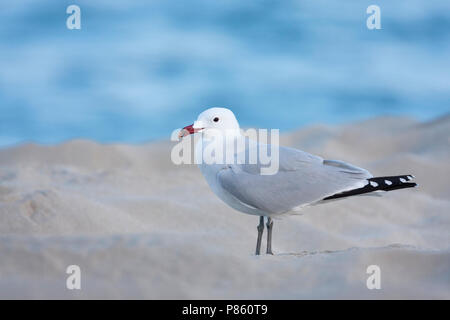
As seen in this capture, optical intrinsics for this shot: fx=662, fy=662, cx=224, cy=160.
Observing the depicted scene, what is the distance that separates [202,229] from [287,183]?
1995 mm

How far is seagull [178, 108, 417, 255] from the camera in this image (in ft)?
15.5

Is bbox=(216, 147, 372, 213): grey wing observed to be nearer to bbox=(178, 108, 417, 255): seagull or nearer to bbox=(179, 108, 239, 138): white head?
bbox=(178, 108, 417, 255): seagull

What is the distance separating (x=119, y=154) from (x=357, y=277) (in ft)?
28.8

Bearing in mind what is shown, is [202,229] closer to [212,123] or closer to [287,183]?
[212,123]

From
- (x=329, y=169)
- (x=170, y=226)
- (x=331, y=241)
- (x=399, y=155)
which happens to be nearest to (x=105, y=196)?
(x=170, y=226)

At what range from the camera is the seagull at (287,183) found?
4.72m

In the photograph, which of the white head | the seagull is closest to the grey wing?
the seagull

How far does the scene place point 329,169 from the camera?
4887mm

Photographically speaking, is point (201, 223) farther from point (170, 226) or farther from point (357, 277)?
point (357, 277)

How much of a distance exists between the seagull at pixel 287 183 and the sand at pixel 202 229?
396 millimetres

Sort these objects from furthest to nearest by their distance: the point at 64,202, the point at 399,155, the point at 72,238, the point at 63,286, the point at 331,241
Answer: the point at 399,155, the point at 331,241, the point at 64,202, the point at 72,238, the point at 63,286

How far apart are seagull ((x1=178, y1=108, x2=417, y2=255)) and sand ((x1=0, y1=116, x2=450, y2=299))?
1.30ft

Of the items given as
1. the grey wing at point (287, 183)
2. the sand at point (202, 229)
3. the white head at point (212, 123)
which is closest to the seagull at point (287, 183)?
the grey wing at point (287, 183)

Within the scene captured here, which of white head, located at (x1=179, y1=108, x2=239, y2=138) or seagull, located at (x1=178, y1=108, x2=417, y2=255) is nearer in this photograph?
seagull, located at (x1=178, y1=108, x2=417, y2=255)
